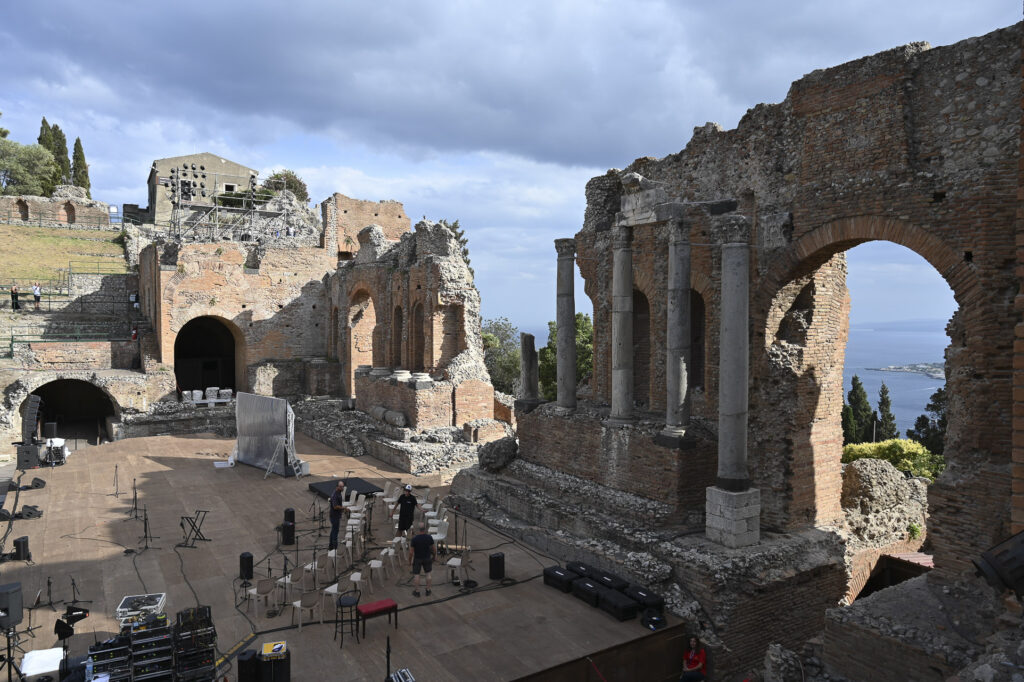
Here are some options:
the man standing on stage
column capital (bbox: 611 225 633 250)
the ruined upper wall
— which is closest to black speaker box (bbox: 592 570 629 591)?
the man standing on stage

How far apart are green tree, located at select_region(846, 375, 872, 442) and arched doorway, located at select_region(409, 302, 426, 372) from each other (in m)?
23.2

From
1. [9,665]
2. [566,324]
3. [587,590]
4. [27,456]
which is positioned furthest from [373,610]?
[27,456]

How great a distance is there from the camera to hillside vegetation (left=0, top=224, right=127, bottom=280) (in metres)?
38.7

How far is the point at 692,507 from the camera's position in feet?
40.0

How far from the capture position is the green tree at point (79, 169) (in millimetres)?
60438

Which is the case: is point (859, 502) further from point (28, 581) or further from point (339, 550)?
point (28, 581)

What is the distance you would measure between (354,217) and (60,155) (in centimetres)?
3511

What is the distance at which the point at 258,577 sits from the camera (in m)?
11.7

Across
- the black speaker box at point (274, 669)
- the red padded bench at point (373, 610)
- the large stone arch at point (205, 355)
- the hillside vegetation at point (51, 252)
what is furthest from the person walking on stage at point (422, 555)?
the hillside vegetation at point (51, 252)

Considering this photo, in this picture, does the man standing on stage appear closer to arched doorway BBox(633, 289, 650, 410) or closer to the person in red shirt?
the person in red shirt

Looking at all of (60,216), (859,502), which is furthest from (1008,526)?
(60,216)

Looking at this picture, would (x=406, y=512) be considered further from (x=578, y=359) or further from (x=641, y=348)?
(x=578, y=359)

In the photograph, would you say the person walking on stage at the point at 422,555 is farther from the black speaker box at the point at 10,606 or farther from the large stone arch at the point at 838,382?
the large stone arch at the point at 838,382

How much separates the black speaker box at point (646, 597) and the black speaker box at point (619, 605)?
0.26 feet
